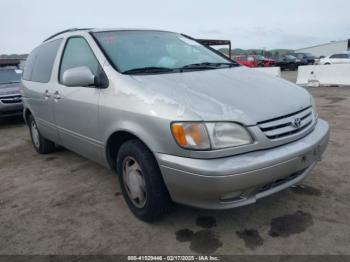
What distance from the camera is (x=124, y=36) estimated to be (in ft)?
10.4

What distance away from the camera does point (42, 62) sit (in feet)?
13.7

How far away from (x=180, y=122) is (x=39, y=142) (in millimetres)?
3309

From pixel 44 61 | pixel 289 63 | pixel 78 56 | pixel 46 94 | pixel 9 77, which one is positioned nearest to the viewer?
pixel 78 56

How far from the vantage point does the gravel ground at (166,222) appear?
227cm

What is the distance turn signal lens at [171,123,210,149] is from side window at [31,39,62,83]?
2.41m

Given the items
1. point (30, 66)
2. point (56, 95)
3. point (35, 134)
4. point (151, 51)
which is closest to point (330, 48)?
point (30, 66)

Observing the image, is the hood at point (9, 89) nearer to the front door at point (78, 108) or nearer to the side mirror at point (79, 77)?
the front door at point (78, 108)

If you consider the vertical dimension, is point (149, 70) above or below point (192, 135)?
above

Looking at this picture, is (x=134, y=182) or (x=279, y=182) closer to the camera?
(x=279, y=182)

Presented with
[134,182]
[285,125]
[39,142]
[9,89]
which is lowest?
[39,142]

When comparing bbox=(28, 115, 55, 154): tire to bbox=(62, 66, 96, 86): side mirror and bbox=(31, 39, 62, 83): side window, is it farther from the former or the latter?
bbox=(62, 66, 96, 86): side mirror

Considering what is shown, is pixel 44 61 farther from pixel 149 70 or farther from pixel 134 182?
pixel 134 182

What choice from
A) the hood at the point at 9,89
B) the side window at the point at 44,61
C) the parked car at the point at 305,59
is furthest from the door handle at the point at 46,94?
the parked car at the point at 305,59

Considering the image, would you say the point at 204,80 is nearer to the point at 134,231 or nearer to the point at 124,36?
the point at 124,36
